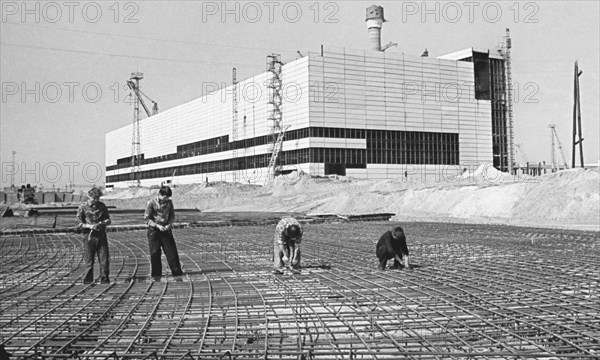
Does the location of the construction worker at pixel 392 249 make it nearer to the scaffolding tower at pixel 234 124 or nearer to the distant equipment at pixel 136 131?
the scaffolding tower at pixel 234 124

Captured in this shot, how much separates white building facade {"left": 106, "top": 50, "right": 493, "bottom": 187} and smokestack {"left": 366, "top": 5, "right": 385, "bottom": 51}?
11.4 feet

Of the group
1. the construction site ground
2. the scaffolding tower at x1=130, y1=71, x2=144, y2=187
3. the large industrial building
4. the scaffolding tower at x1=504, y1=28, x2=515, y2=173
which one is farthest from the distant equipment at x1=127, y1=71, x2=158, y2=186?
the construction site ground

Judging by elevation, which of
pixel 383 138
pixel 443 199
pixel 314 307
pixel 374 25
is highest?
pixel 374 25

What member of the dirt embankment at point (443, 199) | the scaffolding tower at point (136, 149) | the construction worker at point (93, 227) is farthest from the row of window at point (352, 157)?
the construction worker at point (93, 227)

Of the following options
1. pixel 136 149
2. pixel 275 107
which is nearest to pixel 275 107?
pixel 275 107

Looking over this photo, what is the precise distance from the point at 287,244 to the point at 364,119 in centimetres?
3619

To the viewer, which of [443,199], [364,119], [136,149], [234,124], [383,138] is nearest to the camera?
[443,199]

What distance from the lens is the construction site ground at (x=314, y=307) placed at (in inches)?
184

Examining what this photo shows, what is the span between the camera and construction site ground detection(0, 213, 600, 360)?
468 centimetres

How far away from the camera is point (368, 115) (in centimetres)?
4431

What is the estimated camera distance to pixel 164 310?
6164 mm

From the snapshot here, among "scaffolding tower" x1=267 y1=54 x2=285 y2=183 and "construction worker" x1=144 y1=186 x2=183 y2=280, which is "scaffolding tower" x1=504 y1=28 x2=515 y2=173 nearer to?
"scaffolding tower" x1=267 y1=54 x2=285 y2=183

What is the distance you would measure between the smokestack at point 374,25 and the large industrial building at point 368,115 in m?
0.08

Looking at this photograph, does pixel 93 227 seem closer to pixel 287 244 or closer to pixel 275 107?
pixel 287 244
